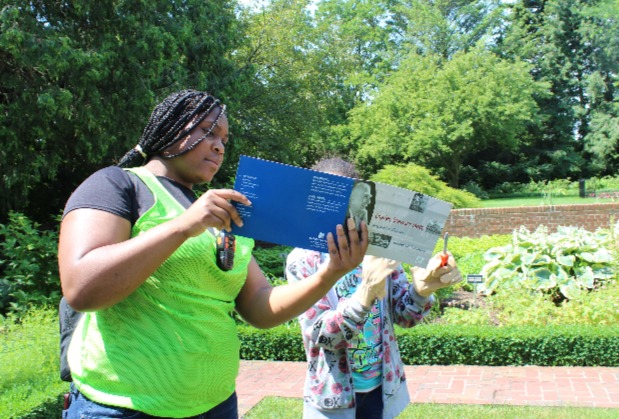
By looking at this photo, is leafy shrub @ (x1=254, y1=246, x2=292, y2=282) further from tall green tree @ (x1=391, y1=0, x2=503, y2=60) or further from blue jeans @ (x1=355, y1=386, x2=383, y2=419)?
tall green tree @ (x1=391, y1=0, x2=503, y2=60)

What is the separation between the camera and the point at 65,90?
1123 cm

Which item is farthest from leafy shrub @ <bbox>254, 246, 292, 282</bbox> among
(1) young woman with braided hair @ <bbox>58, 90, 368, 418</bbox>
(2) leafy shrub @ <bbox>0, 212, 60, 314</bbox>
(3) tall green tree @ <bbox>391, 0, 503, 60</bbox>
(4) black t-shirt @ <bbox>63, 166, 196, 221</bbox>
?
(3) tall green tree @ <bbox>391, 0, 503, 60</bbox>

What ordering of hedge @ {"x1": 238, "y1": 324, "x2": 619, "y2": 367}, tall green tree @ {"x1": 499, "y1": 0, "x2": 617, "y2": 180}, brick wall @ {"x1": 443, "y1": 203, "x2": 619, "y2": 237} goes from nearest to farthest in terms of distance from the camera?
hedge @ {"x1": 238, "y1": 324, "x2": 619, "y2": 367}, brick wall @ {"x1": 443, "y1": 203, "x2": 619, "y2": 237}, tall green tree @ {"x1": 499, "y1": 0, "x2": 617, "y2": 180}

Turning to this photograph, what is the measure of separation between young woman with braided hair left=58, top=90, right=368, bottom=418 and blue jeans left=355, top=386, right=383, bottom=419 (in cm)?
80

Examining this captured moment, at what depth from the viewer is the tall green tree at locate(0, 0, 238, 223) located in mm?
11188

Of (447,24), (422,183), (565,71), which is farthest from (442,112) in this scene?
(422,183)

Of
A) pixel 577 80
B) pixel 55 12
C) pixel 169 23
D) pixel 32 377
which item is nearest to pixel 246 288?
pixel 32 377

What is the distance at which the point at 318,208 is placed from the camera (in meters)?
1.58

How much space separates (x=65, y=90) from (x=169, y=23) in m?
4.38

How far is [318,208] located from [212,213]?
28cm

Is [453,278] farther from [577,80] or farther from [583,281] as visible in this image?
[577,80]

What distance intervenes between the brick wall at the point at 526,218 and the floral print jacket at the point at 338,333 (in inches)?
472

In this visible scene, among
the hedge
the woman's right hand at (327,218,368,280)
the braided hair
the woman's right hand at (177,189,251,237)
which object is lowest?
the hedge

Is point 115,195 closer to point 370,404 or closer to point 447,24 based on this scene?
point 370,404
